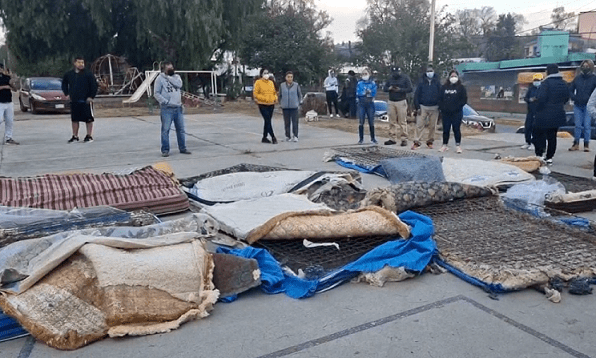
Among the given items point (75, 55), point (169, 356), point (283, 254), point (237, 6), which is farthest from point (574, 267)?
point (75, 55)

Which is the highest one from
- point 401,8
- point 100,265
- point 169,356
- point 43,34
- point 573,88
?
point 401,8

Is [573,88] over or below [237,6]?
below

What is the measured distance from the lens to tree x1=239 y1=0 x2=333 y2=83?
2756 cm

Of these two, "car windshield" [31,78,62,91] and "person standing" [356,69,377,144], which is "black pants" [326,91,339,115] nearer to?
"person standing" [356,69,377,144]

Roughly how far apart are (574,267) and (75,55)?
24882 mm

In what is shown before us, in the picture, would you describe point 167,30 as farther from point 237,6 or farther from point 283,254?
point 283,254

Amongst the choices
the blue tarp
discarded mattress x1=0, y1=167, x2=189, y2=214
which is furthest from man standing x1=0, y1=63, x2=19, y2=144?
the blue tarp

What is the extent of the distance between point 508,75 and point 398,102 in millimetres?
29871

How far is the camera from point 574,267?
3.88 metres

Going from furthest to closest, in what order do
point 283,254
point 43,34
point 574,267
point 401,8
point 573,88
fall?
point 401,8, point 43,34, point 573,88, point 283,254, point 574,267

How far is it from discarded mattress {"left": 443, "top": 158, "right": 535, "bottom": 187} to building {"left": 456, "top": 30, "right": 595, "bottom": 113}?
92.5 feet

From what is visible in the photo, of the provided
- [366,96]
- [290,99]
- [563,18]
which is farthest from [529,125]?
[563,18]

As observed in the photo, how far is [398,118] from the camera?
1098cm

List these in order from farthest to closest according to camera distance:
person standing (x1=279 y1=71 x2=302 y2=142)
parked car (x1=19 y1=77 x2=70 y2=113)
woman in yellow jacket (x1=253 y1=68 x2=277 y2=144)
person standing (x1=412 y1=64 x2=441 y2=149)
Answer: parked car (x1=19 y1=77 x2=70 y2=113) → person standing (x1=279 y1=71 x2=302 y2=142) → woman in yellow jacket (x1=253 y1=68 x2=277 y2=144) → person standing (x1=412 y1=64 x2=441 y2=149)
